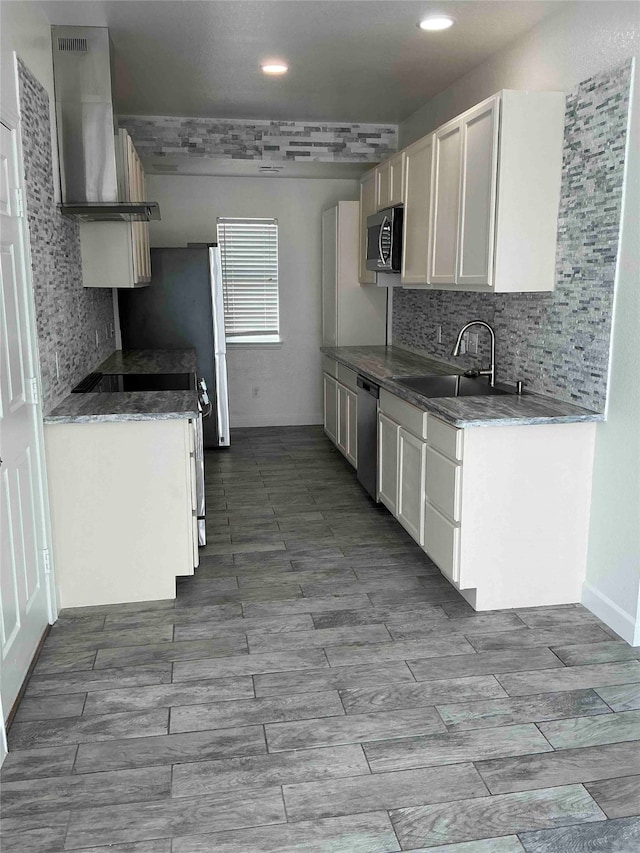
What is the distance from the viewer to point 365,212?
Result: 5.71 m

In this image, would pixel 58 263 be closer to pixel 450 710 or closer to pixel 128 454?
pixel 128 454

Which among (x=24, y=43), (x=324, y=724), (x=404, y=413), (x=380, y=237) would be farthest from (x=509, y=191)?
(x=324, y=724)

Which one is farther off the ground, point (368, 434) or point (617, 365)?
point (617, 365)

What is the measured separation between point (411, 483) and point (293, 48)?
241 centimetres

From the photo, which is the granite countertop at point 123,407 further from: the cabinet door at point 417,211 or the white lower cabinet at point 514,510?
the cabinet door at point 417,211

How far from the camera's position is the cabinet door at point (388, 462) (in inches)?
161

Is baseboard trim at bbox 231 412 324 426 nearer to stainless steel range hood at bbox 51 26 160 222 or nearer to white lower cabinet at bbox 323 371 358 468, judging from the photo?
white lower cabinet at bbox 323 371 358 468

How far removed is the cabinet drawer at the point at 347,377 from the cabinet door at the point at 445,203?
118 centimetres

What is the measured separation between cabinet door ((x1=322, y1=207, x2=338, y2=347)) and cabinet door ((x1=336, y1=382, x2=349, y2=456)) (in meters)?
0.90

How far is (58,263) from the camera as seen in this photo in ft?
11.5

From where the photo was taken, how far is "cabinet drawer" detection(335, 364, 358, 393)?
16.7 feet

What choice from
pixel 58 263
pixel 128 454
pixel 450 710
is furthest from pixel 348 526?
pixel 58 263

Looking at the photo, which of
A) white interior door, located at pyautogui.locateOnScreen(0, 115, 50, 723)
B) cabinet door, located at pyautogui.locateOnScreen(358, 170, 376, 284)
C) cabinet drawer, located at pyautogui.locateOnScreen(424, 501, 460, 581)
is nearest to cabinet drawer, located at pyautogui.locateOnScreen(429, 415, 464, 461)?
cabinet drawer, located at pyautogui.locateOnScreen(424, 501, 460, 581)

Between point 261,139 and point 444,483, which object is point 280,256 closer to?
point 261,139
